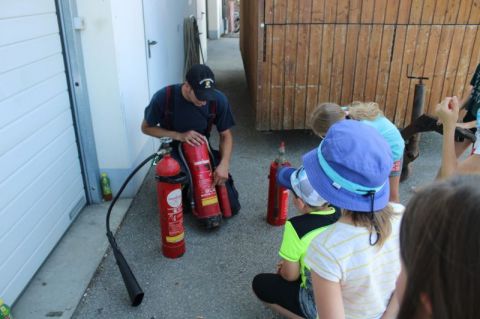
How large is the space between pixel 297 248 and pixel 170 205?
117cm

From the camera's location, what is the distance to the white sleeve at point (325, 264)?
147 centimetres

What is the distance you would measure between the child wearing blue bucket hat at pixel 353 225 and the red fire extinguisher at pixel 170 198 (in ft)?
4.85

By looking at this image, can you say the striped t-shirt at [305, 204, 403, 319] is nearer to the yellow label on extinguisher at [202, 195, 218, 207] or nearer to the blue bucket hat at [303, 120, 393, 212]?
the blue bucket hat at [303, 120, 393, 212]

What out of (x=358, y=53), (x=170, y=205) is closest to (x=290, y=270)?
(x=170, y=205)

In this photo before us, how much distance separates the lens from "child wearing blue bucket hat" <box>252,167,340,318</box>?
6.72ft

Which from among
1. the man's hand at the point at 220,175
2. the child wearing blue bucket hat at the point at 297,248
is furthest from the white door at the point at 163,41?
the child wearing blue bucket hat at the point at 297,248

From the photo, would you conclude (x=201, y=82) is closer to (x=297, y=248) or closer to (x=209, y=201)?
(x=209, y=201)

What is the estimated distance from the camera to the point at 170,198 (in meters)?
2.88

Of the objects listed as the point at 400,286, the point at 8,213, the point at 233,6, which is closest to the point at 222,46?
the point at 233,6

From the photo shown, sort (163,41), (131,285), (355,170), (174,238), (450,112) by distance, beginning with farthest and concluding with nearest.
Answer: (163,41) < (174,238) < (131,285) < (450,112) < (355,170)

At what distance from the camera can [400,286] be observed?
35.8 inches

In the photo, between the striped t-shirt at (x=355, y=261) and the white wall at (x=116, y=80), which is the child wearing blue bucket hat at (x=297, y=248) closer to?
the striped t-shirt at (x=355, y=261)

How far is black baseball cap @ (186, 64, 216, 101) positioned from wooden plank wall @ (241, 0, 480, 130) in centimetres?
170

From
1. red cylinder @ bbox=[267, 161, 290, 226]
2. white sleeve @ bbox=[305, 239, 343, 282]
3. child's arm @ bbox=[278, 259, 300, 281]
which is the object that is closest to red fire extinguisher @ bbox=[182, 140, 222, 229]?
red cylinder @ bbox=[267, 161, 290, 226]
